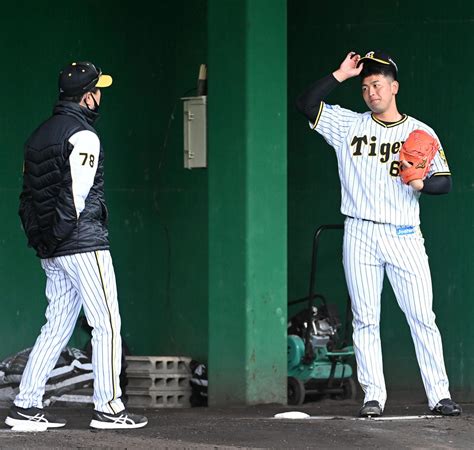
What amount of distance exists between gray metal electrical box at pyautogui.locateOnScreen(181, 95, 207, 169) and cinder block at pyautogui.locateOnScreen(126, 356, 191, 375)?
4.34 ft

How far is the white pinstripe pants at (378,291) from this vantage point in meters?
8.31

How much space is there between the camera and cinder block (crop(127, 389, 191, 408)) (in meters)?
9.55

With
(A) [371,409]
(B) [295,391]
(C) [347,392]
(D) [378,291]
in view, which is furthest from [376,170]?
(C) [347,392]

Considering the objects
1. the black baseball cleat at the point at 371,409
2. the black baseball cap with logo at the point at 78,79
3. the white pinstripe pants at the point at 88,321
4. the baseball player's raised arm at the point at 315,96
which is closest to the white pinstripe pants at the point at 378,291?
the black baseball cleat at the point at 371,409

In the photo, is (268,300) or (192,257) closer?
(268,300)

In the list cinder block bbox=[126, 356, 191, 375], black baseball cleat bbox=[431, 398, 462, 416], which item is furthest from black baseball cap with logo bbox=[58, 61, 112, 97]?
black baseball cleat bbox=[431, 398, 462, 416]

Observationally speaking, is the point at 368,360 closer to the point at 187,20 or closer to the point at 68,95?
the point at 68,95

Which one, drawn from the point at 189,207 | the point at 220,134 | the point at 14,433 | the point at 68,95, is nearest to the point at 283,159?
the point at 220,134

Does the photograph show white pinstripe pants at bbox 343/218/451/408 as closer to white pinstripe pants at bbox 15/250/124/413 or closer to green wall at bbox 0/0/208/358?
white pinstripe pants at bbox 15/250/124/413

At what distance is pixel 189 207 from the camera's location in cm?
1005

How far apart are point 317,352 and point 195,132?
173 cm

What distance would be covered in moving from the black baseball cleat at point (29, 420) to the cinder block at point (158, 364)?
1.91m

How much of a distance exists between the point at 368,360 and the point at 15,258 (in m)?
2.82

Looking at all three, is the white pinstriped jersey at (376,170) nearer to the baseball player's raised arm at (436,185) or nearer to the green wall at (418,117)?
the baseball player's raised arm at (436,185)
